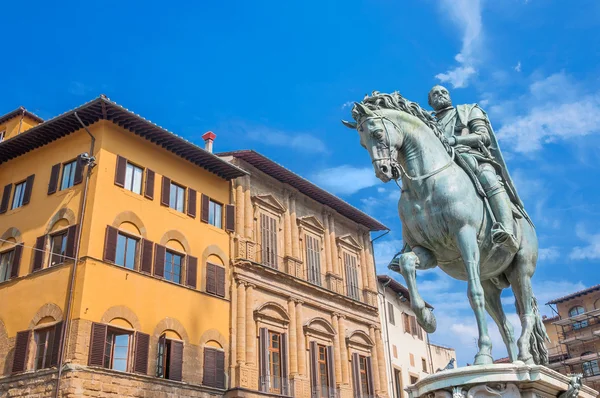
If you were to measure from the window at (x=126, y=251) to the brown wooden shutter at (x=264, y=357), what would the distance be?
20.3ft

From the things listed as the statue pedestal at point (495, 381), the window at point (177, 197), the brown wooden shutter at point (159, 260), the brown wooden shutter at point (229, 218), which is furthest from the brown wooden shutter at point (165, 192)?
the statue pedestal at point (495, 381)

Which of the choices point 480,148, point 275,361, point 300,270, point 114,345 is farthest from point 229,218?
point 480,148

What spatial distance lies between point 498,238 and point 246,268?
63.6ft

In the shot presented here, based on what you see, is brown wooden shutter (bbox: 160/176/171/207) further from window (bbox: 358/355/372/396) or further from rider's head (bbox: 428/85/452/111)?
rider's head (bbox: 428/85/452/111)

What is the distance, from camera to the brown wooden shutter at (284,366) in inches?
931

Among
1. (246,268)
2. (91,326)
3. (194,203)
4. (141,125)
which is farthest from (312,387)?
(141,125)

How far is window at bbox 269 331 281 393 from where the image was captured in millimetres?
23406

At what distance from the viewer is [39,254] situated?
1977cm

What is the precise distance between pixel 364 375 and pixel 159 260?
12.6 meters

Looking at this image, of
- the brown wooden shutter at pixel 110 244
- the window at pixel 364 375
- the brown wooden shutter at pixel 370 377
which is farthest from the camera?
the brown wooden shutter at pixel 370 377

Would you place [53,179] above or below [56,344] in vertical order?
above

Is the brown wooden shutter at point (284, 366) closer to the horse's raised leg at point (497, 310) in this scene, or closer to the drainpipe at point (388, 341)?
the drainpipe at point (388, 341)

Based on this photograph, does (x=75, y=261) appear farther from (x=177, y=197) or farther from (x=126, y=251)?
(x=177, y=197)

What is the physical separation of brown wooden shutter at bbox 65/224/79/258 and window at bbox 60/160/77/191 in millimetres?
1931
